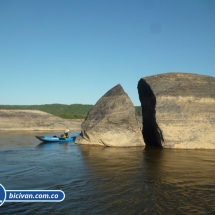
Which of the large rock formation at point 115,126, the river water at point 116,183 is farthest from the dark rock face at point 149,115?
the river water at point 116,183

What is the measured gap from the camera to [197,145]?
20.6 meters

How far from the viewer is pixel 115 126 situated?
72.4 feet

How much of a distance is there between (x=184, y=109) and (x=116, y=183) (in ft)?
41.7

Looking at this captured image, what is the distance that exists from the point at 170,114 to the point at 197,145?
10.7ft

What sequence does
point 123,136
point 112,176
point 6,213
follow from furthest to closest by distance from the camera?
point 123,136 < point 112,176 < point 6,213

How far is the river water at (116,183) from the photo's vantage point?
7.45 m

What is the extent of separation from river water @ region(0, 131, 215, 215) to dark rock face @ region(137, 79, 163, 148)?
643 cm

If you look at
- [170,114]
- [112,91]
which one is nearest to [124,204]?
[170,114]

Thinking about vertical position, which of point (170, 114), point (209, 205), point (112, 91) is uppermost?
point (112, 91)

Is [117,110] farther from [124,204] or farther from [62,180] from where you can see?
[124,204]

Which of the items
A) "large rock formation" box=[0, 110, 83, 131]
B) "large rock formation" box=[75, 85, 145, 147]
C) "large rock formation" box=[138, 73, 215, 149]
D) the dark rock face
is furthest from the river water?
"large rock formation" box=[0, 110, 83, 131]

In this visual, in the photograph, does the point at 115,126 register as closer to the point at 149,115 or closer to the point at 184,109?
the point at 149,115

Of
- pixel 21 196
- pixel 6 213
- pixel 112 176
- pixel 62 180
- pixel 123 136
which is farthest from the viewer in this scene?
pixel 123 136

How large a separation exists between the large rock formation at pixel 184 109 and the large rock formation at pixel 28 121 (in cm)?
3809
